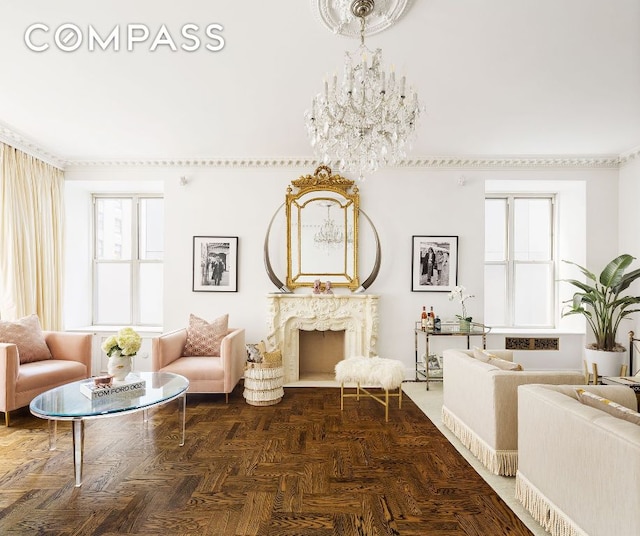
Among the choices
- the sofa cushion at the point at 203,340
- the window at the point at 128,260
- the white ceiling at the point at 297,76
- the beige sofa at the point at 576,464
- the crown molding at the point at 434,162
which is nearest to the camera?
the beige sofa at the point at 576,464

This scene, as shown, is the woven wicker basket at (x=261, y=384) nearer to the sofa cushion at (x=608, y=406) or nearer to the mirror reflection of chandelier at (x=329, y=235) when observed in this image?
the mirror reflection of chandelier at (x=329, y=235)

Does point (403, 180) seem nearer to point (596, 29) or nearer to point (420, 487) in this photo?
point (596, 29)

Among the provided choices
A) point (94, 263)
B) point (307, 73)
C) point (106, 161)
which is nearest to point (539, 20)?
point (307, 73)

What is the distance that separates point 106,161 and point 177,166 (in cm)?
103

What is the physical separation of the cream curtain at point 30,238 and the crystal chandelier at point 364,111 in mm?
4142

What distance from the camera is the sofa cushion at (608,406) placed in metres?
1.88

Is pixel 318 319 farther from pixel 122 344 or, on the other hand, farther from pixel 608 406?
pixel 608 406

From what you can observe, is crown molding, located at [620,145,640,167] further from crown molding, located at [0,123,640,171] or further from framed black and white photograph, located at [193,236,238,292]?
framed black and white photograph, located at [193,236,238,292]

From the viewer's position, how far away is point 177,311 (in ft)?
18.0

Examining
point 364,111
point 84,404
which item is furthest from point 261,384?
point 364,111

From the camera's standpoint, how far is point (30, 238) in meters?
4.94

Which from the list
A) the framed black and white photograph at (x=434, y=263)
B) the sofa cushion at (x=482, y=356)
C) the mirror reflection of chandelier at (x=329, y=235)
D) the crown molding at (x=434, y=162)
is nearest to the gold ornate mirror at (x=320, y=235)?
the mirror reflection of chandelier at (x=329, y=235)

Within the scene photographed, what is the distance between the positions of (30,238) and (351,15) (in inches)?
188

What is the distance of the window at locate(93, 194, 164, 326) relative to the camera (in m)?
6.28
